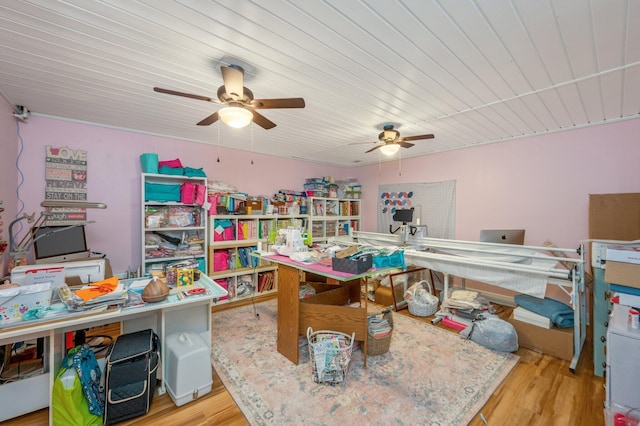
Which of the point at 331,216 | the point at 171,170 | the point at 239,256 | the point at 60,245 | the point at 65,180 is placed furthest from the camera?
the point at 331,216

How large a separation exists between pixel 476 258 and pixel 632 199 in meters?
1.51

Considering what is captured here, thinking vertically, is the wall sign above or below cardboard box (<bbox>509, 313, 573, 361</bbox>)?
above

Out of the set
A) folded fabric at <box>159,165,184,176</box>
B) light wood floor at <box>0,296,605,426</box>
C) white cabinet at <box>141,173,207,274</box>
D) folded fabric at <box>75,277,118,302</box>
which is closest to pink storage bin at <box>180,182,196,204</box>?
white cabinet at <box>141,173,207,274</box>

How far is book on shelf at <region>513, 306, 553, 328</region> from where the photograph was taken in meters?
2.46

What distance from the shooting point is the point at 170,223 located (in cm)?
344

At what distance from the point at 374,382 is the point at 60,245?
3.16 m

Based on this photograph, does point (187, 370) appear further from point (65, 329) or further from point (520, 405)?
point (520, 405)

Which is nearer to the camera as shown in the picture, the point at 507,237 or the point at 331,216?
the point at 507,237

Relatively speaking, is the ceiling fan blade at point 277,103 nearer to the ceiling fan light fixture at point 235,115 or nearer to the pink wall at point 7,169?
the ceiling fan light fixture at point 235,115

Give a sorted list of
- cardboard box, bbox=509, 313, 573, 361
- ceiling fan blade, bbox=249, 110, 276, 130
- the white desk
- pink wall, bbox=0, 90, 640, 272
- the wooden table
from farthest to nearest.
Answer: pink wall, bbox=0, 90, 640, 272 < cardboard box, bbox=509, 313, 573, 361 < the wooden table < ceiling fan blade, bbox=249, 110, 276, 130 < the white desk

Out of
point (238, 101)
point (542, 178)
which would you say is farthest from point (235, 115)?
point (542, 178)

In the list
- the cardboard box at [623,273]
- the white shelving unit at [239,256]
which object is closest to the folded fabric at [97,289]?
the white shelving unit at [239,256]

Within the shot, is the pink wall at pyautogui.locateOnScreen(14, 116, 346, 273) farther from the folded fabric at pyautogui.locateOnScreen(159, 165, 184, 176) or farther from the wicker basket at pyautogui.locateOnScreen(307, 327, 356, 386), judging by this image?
the wicker basket at pyautogui.locateOnScreen(307, 327, 356, 386)

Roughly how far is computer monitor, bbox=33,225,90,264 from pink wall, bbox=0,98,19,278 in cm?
24
